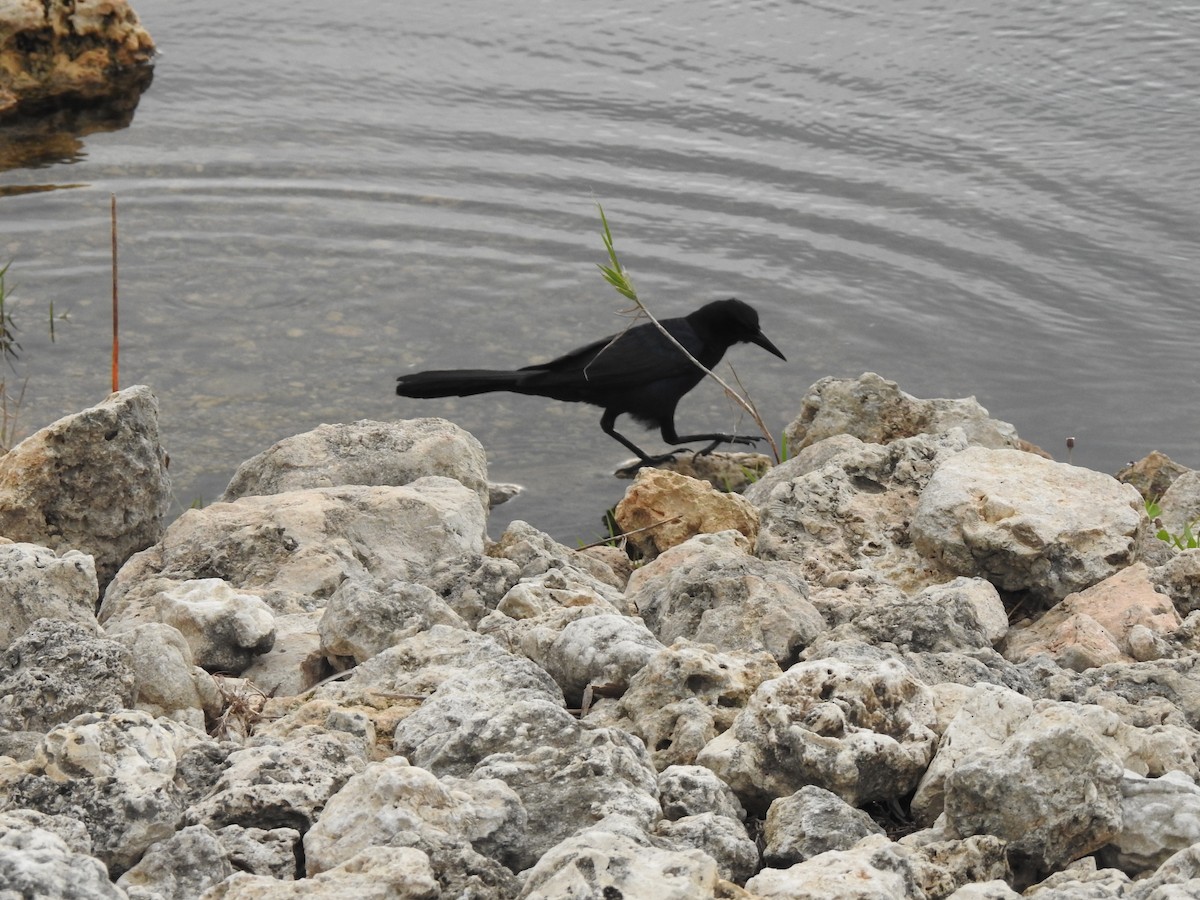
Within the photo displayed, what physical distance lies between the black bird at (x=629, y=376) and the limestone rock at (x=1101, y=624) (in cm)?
351

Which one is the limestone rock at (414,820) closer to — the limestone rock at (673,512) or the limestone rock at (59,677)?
the limestone rock at (59,677)

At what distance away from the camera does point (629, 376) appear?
8.02 m

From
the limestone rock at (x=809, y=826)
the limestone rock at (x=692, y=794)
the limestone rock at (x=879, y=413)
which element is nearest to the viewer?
the limestone rock at (x=809, y=826)

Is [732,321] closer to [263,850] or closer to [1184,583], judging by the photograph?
[1184,583]

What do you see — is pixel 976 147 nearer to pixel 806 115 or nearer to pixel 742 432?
pixel 806 115

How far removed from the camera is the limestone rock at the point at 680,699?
3.37 m

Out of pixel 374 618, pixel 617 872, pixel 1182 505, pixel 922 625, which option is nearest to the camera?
pixel 617 872

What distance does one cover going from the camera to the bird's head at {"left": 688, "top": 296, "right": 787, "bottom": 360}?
27.0 feet

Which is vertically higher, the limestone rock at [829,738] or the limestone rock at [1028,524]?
the limestone rock at [829,738]

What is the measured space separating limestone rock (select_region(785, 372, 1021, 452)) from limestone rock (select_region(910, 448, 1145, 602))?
1445 millimetres

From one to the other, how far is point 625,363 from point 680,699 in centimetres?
470

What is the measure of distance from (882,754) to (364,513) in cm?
241

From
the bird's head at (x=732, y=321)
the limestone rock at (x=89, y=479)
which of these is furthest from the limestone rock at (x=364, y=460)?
the bird's head at (x=732, y=321)

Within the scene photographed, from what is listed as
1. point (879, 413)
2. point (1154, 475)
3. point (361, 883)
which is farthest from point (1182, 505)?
point (361, 883)
